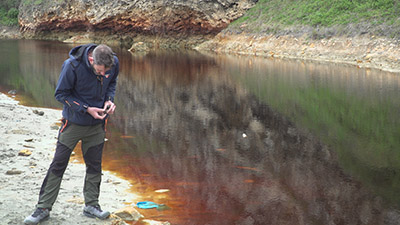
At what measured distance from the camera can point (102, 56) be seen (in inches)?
224

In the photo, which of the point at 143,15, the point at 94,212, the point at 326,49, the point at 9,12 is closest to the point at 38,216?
the point at 94,212

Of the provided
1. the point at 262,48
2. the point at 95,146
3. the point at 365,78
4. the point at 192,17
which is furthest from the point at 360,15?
the point at 95,146

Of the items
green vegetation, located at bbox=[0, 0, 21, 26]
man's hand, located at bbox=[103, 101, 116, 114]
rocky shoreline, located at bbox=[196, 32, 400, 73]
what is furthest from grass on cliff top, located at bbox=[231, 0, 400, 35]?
green vegetation, located at bbox=[0, 0, 21, 26]

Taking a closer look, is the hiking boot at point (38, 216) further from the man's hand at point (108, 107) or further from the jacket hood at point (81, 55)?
the jacket hood at point (81, 55)

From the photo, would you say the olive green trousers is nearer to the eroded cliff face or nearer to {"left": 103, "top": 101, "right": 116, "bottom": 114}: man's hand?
{"left": 103, "top": 101, "right": 116, "bottom": 114}: man's hand

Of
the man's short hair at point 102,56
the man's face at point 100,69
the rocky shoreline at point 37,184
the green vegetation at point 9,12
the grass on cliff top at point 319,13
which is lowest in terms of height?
the rocky shoreline at point 37,184

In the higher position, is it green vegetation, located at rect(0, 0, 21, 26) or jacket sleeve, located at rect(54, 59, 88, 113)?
green vegetation, located at rect(0, 0, 21, 26)

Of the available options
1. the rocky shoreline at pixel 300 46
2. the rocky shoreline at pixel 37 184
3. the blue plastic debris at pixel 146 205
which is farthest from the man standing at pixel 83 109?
the rocky shoreline at pixel 300 46

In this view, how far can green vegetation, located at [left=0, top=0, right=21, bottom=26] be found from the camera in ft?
285

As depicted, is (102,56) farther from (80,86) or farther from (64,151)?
(64,151)

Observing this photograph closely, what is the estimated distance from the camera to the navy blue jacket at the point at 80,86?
581 centimetres

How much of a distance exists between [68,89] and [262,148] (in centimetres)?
709

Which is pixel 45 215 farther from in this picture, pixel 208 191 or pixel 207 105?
pixel 207 105

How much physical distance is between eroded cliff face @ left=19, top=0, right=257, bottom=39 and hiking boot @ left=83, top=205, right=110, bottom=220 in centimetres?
5112
